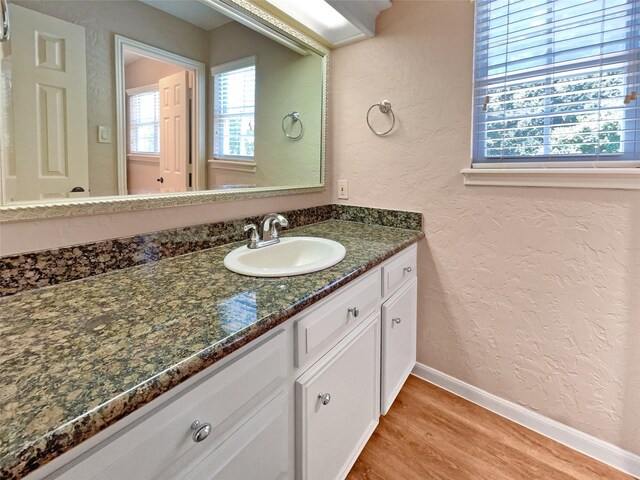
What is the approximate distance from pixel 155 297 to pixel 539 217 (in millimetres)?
1406

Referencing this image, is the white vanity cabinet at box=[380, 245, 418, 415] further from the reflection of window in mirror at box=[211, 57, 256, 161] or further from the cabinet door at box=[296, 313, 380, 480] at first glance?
the reflection of window in mirror at box=[211, 57, 256, 161]

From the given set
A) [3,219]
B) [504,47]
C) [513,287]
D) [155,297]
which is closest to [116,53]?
[3,219]

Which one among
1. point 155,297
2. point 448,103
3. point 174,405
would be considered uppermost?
point 448,103

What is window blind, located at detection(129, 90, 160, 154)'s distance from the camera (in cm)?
106

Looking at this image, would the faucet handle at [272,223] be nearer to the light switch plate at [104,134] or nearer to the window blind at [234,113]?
the window blind at [234,113]

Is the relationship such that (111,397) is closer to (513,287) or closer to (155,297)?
(155,297)

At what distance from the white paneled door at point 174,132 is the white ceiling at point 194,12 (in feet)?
0.58

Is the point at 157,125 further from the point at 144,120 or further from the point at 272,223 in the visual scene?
the point at 272,223

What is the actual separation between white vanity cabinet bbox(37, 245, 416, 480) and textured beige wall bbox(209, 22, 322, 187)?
2.24ft

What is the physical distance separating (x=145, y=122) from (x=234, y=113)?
408 millimetres

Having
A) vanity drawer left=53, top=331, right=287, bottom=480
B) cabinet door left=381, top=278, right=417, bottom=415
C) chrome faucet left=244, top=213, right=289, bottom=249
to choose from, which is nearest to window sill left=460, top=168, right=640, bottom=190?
cabinet door left=381, top=278, right=417, bottom=415

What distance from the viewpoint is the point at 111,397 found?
477 mm

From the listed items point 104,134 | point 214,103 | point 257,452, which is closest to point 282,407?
point 257,452

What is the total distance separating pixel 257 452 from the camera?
0.76 metres
